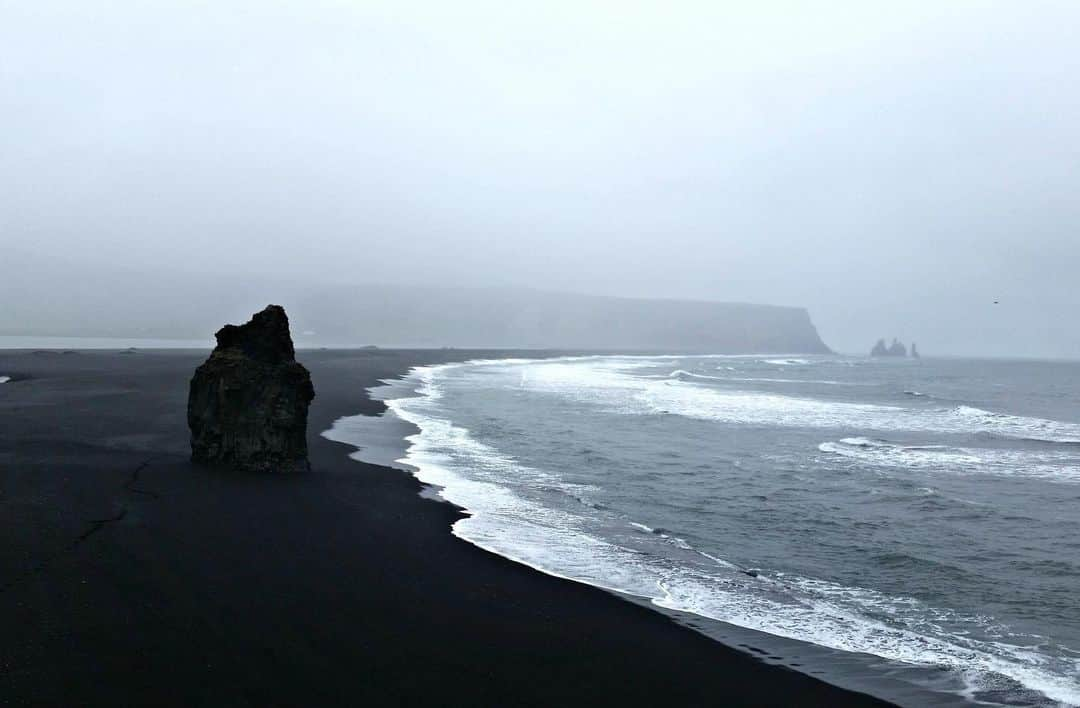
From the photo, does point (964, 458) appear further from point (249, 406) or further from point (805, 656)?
point (249, 406)

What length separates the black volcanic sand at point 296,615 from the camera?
6719mm

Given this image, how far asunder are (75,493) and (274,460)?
4.01m

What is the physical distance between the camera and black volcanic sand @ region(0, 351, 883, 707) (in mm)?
6719

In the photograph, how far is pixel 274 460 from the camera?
53.9ft

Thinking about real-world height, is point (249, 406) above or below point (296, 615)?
above

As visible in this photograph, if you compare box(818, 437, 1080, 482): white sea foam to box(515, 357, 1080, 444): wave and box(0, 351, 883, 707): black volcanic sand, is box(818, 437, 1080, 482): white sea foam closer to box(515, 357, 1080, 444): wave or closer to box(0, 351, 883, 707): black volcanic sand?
box(515, 357, 1080, 444): wave

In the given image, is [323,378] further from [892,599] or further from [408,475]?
[892,599]

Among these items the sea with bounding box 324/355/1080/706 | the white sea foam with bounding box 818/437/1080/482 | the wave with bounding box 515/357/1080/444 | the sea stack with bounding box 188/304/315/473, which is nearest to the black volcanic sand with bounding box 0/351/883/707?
the sea with bounding box 324/355/1080/706

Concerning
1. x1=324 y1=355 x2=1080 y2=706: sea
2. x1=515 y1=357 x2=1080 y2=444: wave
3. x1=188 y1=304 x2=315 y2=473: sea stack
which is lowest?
x1=324 y1=355 x2=1080 y2=706: sea

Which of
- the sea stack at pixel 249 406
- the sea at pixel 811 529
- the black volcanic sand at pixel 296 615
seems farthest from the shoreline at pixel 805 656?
the sea stack at pixel 249 406

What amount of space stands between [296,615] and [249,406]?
27.8 feet

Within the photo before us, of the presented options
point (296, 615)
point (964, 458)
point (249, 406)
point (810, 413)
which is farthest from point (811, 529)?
point (810, 413)

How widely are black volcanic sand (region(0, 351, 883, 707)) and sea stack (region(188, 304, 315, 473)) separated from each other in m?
1.49

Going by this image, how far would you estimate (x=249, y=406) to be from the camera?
16.0m
